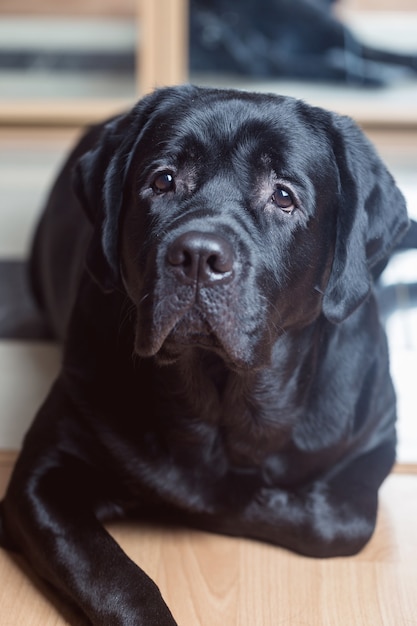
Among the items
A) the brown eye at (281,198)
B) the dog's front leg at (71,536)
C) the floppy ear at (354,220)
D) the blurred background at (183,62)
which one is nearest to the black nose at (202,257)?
the brown eye at (281,198)

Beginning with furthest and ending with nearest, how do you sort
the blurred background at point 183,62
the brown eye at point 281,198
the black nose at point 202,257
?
the blurred background at point 183,62 → the brown eye at point 281,198 → the black nose at point 202,257

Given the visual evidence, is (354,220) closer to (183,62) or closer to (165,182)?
(165,182)

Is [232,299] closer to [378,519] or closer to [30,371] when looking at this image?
[378,519]

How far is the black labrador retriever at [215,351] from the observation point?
1604 mm

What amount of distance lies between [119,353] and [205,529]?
1.22ft

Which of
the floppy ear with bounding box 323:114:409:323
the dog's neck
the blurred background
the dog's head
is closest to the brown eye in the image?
the dog's head

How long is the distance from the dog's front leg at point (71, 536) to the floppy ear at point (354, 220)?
20.8 inches

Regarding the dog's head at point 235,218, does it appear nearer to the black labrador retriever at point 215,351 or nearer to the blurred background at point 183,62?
the black labrador retriever at point 215,351

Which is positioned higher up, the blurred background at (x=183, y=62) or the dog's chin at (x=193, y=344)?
the dog's chin at (x=193, y=344)

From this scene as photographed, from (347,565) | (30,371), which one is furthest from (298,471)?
(30,371)

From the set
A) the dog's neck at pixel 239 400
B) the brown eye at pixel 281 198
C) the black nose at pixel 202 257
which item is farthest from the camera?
the dog's neck at pixel 239 400

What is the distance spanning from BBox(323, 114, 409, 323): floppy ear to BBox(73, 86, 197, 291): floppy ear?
30cm

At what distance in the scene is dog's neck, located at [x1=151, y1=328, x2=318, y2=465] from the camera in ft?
5.82

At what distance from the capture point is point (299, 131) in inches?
67.6
